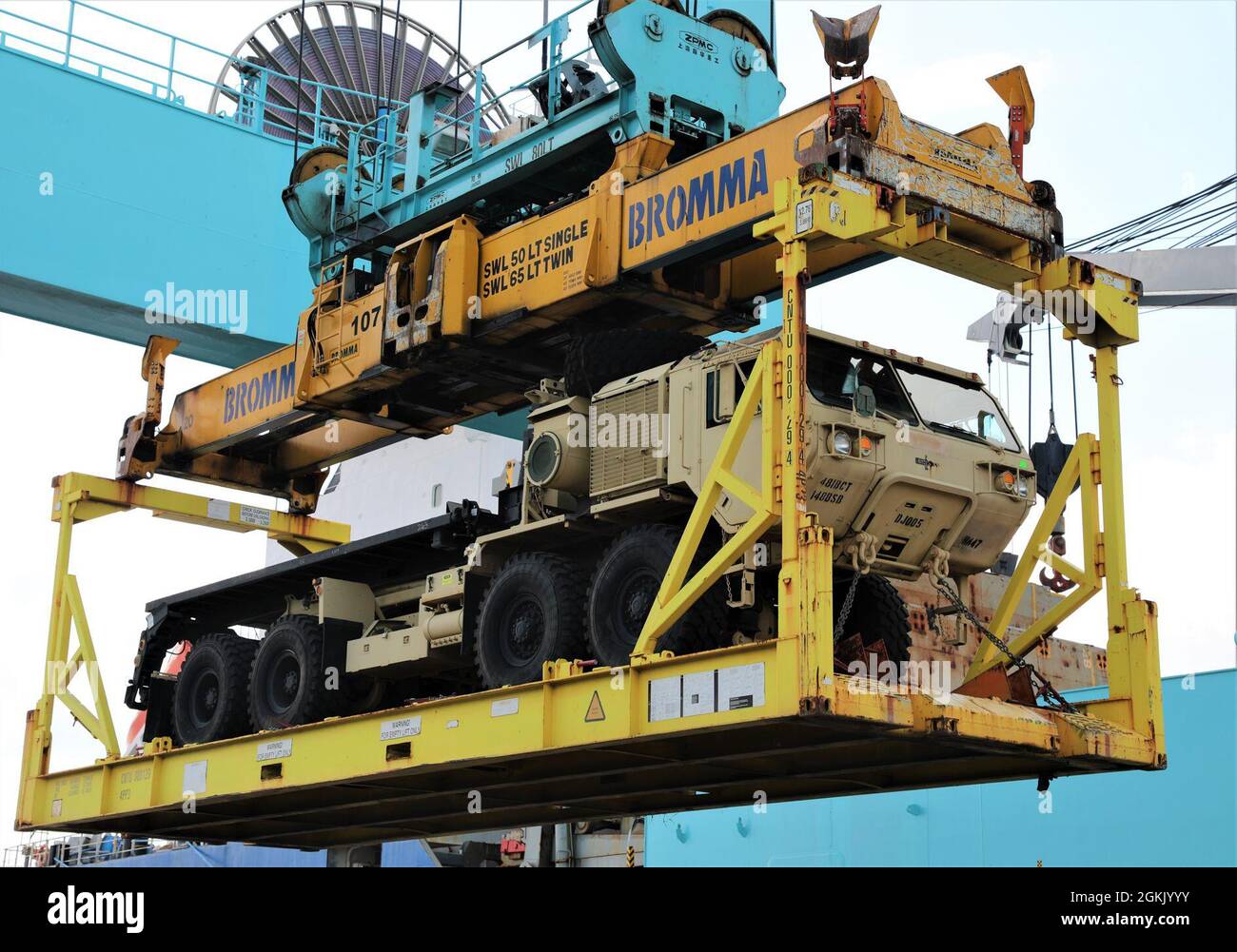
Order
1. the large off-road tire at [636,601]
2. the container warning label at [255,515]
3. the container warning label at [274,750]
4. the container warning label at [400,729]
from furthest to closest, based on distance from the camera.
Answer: the container warning label at [255,515]
the container warning label at [274,750]
the container warning label at [400,729]
the large off-road tire at [636,601]

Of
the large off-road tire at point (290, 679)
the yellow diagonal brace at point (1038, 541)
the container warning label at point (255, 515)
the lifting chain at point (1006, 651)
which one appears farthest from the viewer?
the container warning label at point (255, 515)

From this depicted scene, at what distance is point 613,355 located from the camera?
10.7 m

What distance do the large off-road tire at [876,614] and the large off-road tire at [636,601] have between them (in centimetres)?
101

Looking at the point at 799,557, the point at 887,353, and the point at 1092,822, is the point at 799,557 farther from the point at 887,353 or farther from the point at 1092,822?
the point at 1092,822

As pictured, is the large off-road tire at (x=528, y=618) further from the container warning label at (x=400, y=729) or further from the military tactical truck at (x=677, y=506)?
the container warning label at (x=400, y=729)

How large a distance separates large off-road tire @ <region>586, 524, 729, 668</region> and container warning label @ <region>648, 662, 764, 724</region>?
59 centimetres

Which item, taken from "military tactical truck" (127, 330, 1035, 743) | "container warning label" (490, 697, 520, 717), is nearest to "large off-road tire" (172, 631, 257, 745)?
"military tactical truck" (127, 330, 1035, 743)

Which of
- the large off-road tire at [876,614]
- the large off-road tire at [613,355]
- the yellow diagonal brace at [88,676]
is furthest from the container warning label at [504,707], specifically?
the yellow diagonal brace at [88,676]

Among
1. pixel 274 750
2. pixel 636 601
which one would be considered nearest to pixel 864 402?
pixel 636 601

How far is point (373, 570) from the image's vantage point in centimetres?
1287

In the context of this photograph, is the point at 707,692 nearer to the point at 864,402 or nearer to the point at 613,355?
the point at 864,402

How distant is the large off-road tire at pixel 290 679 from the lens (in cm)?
1226

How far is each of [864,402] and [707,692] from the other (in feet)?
6.42
